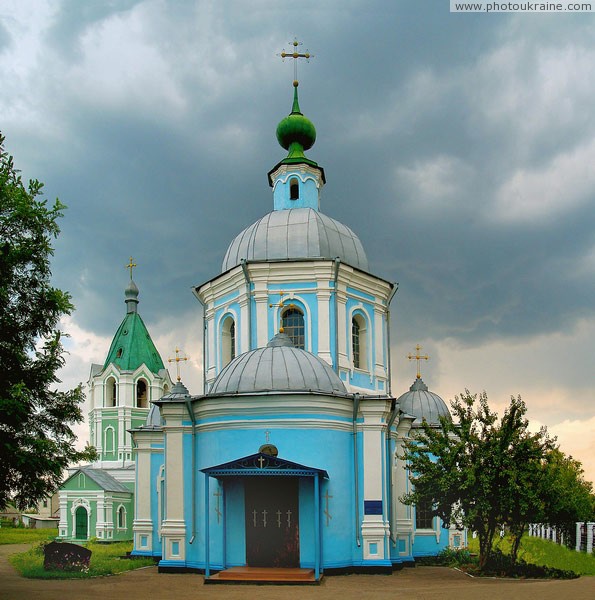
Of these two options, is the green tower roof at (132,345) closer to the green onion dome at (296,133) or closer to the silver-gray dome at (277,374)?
the green onion dome at (296,133)

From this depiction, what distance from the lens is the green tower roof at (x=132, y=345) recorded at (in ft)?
158

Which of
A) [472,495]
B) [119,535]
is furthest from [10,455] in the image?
[119,535]

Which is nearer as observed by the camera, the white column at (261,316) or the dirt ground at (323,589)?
the dirt ground at (323,589)

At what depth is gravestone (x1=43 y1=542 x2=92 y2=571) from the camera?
19328 millimetres

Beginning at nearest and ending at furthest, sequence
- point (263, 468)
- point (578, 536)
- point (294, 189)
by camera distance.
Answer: point (263, 468) < point (294, 189) < point (578, 536)

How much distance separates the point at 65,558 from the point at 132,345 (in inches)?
1174

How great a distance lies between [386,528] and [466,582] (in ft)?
7.27

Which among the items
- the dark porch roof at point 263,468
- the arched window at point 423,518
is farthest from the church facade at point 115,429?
the dark porch roof at point 263,468

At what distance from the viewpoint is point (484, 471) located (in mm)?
18016

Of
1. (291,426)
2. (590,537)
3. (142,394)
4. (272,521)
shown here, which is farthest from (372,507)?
(142,394)

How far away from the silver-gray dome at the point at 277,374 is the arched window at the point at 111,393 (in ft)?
98.5

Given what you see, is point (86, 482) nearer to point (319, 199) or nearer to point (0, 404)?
point (319, 199)

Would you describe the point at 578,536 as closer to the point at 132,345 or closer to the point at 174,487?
the point at 174,487

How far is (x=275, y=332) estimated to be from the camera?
2212 cm
